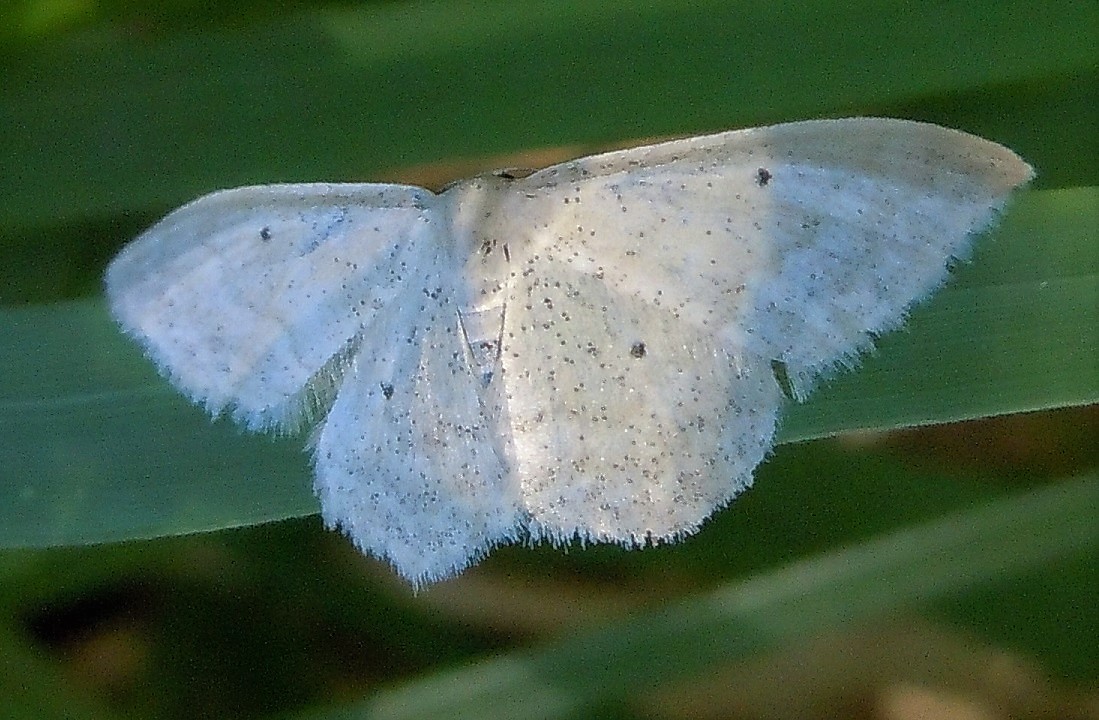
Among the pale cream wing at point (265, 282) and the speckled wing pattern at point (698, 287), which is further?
the pale cream wing at point (265, 282)

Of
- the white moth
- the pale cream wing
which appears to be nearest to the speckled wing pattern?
the white moth

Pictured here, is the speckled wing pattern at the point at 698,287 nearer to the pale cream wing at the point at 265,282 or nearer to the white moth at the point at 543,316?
the white moth at the point at 543,316

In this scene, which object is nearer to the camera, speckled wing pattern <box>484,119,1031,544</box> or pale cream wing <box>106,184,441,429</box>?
speckled wing pattern <box>484,119,1031,544</box>

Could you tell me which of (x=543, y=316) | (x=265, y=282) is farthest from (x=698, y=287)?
(x=265, y=282)

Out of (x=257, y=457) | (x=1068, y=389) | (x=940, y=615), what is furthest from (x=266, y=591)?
(x=1068, y=389)

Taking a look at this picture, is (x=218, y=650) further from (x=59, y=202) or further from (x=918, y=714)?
(x=918, y=714)

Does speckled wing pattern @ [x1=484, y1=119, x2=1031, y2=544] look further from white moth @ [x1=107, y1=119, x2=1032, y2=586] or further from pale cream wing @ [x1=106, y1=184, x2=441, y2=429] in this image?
pale cream wing @ [x1=106, y1=184, x2=441, y2=429]

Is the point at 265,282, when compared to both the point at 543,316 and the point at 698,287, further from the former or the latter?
the point at 698,287

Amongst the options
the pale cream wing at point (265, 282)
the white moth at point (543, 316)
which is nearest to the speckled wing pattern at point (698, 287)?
the white moth at point (543, 316)
